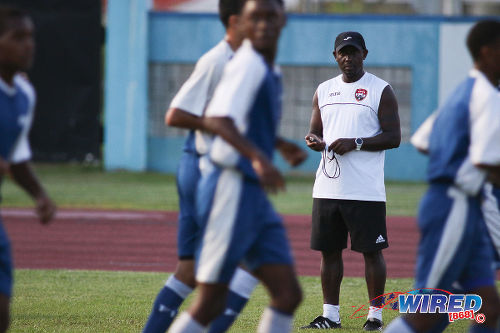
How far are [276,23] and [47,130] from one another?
25060 mm

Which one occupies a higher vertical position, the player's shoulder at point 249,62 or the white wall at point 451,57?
the player's shoulder at point 249,62

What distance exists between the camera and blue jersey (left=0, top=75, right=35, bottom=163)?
5016 mm

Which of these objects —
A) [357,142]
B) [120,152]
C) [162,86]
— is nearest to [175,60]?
[162,86]

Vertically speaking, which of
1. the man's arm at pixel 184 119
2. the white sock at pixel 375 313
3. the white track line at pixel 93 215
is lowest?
the white track line at pixel 93 215

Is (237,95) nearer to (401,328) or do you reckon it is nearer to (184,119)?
(184,119)

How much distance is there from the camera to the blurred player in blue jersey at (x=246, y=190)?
15.9ft

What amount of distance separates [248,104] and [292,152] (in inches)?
27.4

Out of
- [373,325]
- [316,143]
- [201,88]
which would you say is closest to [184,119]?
[201,88]

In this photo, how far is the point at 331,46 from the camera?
29.5 meters

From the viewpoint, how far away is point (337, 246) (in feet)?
26.2

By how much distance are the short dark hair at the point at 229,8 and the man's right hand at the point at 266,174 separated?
1.46 m

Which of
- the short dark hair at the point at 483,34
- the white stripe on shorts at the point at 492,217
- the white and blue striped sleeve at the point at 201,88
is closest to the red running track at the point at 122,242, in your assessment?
the white stripe on shorts at the point at 492,217

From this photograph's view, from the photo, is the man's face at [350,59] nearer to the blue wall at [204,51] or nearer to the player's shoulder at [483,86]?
the player's shoulder at [483,86]

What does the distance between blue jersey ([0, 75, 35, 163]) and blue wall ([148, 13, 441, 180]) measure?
23673 millimetres
